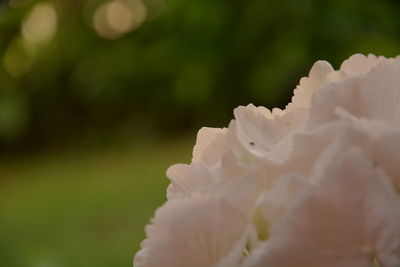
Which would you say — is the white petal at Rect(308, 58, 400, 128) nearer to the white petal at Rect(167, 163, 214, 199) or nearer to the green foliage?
the white petal at Rect(167, 163, 214, 199)

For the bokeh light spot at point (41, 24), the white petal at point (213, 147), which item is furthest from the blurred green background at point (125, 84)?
the white petal at point (213, 147)

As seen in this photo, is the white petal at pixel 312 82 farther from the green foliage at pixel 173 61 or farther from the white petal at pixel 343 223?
the green foliage at pixel 173 61

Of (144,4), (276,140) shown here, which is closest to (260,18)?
(144,4)

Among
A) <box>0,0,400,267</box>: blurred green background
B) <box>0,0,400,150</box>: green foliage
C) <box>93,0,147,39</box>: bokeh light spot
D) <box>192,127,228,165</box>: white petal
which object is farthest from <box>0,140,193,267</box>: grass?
<box>192,127,228,165</box>: white petal

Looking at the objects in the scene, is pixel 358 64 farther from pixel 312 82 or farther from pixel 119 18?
pixel 119 18

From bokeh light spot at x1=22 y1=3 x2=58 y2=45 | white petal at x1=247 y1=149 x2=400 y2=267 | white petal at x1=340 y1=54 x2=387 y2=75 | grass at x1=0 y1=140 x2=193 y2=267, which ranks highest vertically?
bokeh light spot at x1=22 y1=3 x2=58 y2=45

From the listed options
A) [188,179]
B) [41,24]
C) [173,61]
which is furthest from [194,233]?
[41,24]
